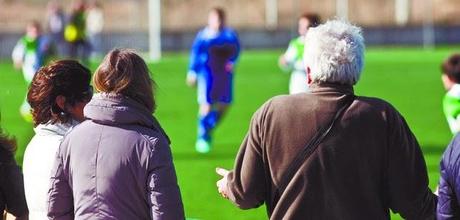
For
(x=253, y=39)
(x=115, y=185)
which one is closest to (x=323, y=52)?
(x=115, y=185)

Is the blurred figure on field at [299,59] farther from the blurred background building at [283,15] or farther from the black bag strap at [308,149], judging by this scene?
the blurred background building at [283,15]

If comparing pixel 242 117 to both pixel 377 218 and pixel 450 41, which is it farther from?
pixel 450 41

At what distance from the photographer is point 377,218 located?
5.36 meters

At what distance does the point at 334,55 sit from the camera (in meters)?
5.36

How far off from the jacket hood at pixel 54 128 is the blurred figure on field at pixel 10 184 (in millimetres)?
160

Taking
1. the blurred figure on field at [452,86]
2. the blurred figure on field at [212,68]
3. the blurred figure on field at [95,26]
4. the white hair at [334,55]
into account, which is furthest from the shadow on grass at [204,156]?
the blurred figure on field at [95,26]

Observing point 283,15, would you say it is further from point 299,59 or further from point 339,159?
point 339,159

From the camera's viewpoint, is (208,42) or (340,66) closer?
(340,66)

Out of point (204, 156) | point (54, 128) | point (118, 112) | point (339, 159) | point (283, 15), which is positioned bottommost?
point (283, 15)

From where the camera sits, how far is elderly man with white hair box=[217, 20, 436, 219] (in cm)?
529

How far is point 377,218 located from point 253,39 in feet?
140

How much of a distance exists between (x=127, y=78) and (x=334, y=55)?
0.95 metres

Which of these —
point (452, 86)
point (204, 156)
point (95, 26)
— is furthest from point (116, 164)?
point (95, 26)

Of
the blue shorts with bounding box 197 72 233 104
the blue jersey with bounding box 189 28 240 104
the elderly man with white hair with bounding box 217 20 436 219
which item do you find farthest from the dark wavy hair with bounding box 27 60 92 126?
the blue shorts with bounding box 197 72 233 104
